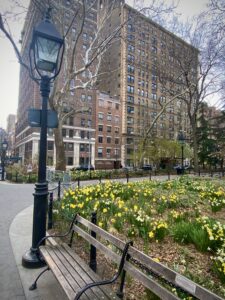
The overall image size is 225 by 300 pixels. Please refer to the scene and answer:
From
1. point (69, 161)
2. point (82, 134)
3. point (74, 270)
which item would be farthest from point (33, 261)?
point (82, 134)

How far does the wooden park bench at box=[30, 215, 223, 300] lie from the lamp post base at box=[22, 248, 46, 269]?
365 millimetres

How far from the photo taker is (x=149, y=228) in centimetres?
489

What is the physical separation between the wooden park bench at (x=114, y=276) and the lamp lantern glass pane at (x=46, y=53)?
3024 mm

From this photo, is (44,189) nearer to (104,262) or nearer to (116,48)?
(104,262)

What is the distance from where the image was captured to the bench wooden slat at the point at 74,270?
2838 mm

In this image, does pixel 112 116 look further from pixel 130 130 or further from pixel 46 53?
pixel 46 53

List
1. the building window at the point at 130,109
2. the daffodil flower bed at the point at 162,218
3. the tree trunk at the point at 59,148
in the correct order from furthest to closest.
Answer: the building window at the point at 130,109, the tree trunk at the point at 59,148, the daffodil flower bed at the point at 162,218

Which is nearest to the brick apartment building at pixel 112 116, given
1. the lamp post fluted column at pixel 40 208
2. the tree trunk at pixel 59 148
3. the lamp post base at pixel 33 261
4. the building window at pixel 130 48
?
the building window at pixel 130 48

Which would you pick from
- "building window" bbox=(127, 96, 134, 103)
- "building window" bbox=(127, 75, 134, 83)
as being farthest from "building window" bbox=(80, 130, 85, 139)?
"building window" bbox=(127, 75, 134, 83)

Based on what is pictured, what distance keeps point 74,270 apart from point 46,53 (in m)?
3.83

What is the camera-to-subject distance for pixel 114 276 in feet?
9.14

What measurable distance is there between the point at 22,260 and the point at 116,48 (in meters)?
74.3

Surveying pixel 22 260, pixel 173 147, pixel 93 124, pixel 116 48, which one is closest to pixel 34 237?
pixel 22 260

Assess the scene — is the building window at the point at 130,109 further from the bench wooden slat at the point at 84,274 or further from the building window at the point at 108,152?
the bench wooden slat at the point at 84,274
